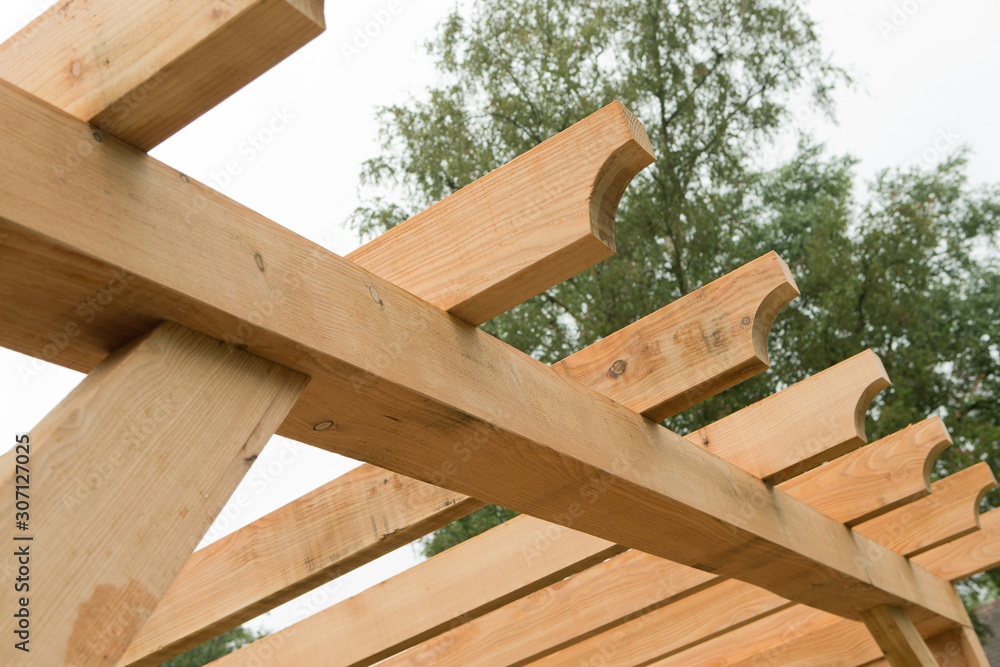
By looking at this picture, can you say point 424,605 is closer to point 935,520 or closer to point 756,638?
point 756,638

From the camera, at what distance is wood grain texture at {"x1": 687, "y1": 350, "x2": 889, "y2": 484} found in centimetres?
279

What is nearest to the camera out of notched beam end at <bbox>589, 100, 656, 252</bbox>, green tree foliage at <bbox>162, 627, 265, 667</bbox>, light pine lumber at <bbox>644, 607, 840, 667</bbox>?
notched beam end at <bbox>589, 100, 656, 252</bbox>

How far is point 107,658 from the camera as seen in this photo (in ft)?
3.23

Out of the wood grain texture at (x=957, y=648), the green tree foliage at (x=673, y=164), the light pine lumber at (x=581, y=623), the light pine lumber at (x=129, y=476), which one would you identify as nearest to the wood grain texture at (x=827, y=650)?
the light pine lumber at (x=581, y=623)

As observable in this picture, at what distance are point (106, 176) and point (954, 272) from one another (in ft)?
40.8

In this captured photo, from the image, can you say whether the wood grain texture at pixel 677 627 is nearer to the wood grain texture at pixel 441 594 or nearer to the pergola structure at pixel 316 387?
the pergola structure at pixel 316 387

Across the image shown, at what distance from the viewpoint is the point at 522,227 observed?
159 cm

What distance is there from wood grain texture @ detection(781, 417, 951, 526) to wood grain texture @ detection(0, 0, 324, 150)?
2928mm

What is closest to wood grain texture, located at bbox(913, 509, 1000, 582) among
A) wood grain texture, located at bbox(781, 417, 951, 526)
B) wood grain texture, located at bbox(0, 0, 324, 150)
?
wood grain texture, located at bbox(781, 417, 951, 526)

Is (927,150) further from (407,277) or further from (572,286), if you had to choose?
(407,277)

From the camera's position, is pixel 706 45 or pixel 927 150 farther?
pixel 927 150

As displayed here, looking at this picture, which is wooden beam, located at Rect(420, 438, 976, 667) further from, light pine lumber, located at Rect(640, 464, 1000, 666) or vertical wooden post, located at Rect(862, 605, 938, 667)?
vertical wooden post, located at Rect(862, 605, 938, 667)

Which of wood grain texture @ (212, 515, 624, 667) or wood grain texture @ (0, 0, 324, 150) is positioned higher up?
wood grain texture @ (0, 0, 324, 150)

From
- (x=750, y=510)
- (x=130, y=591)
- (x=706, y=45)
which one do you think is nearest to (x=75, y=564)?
(x=130, y=591)
